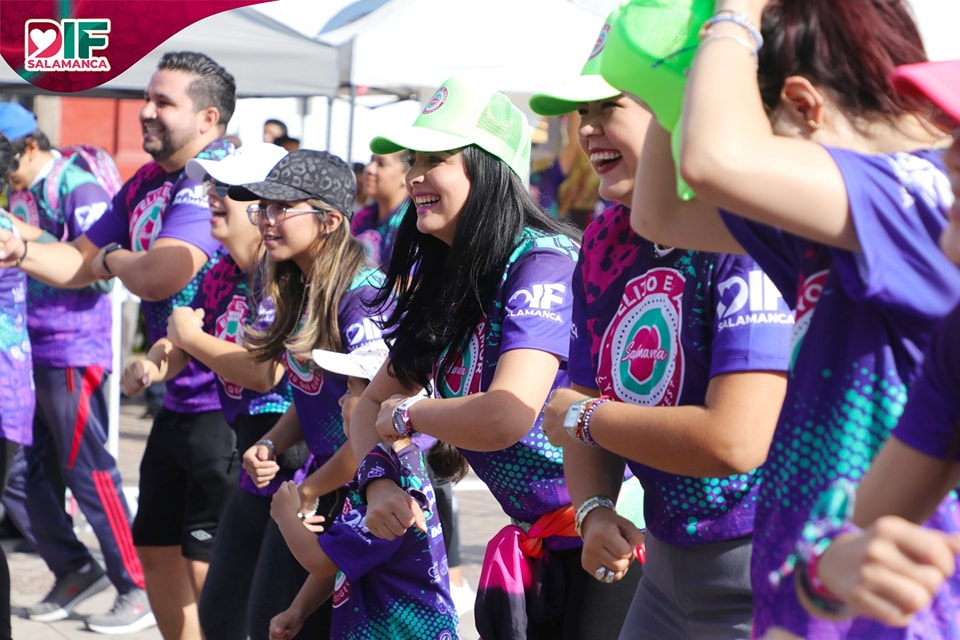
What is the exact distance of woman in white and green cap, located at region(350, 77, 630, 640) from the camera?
278cm

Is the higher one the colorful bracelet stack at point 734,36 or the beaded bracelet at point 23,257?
the colorful bracelet stack at point 734,36

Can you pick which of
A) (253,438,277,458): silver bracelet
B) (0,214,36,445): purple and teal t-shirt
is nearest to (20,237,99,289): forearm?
(0,214,36,445): purple and teal t-shirt

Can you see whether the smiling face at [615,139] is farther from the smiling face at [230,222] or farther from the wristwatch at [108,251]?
the wristwatch at [108,251]

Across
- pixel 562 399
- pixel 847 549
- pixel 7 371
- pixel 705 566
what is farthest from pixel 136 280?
pixel 847 549

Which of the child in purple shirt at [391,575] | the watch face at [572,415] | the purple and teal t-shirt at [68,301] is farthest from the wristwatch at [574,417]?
the purple and teal t-shirt at [68,301]

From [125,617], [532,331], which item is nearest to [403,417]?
[532,331]

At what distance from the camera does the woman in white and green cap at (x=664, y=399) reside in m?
2.17

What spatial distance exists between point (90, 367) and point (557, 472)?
11.9 ft

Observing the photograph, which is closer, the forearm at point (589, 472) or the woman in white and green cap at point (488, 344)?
the forearm at point (589, 472)

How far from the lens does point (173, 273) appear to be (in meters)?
4.80

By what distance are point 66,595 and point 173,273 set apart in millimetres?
1851

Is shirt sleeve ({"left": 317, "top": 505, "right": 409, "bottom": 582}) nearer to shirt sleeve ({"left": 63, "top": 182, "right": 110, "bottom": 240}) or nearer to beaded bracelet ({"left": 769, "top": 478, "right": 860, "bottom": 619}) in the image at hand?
beaded bracelet ({"left": 769, "top": 478, "right": 860, "bottom": 619})

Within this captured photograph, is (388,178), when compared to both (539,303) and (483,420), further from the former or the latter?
(483,420)

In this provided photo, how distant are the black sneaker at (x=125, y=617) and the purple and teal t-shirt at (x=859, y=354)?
14.4ft
